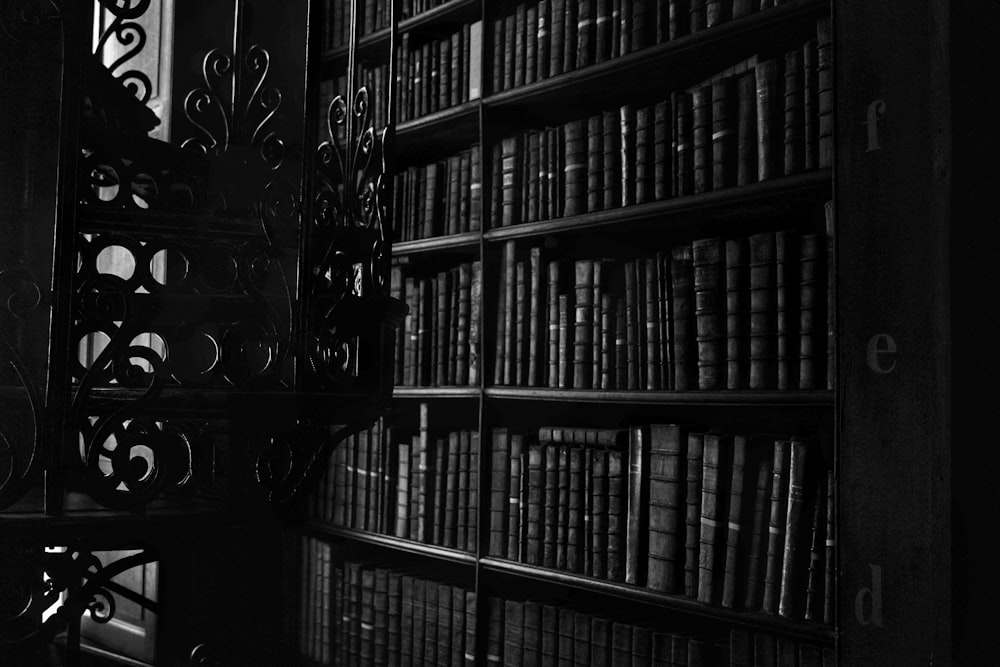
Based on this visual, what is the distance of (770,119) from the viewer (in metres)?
1.68

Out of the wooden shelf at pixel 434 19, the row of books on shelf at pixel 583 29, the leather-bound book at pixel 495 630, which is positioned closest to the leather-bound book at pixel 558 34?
the row of books on shelf at pixel 583 29

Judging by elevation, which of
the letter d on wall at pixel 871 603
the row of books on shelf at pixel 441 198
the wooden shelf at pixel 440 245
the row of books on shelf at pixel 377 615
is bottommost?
the row of books on shelf at pixel 377 615

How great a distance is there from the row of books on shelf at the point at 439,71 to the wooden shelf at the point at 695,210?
0.39 m

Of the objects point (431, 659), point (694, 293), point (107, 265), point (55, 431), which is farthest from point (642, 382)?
point (107, 265)

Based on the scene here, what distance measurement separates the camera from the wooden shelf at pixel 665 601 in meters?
1.56

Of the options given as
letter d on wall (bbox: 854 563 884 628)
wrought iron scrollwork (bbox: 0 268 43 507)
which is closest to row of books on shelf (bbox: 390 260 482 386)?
letter d on wall (bbox: 854 563 884 628)

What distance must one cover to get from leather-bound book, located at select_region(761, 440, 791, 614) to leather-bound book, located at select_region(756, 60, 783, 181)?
482 millimetres

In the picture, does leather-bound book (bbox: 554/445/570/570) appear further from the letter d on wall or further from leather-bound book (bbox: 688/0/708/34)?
leather-bound book (bbox: 688/0/708/34)

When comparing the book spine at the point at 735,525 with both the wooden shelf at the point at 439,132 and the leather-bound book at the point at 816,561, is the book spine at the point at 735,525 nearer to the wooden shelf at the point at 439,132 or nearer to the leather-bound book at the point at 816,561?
the leather-bound book at the point at 816,561

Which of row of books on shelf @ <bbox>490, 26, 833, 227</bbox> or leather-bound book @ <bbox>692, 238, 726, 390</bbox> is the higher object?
row of books on shelf @ <bbox>490, 26, 833, 227</bbox>

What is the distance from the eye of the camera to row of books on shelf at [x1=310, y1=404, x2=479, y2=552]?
2232mm

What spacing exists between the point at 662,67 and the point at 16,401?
1357mm

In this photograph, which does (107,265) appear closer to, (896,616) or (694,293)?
(694,293)

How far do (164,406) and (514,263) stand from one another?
108 cm
